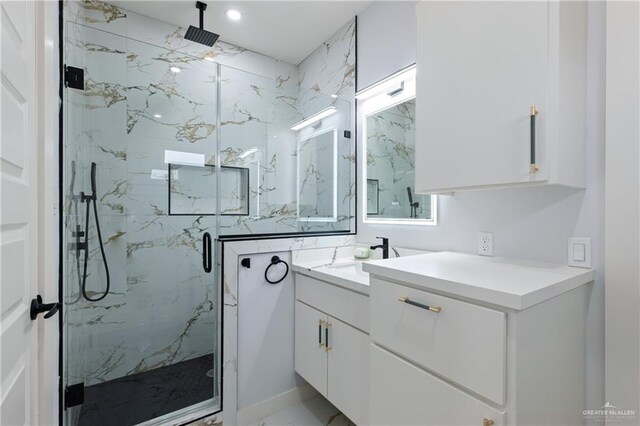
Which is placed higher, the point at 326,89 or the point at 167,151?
the point at 326,89

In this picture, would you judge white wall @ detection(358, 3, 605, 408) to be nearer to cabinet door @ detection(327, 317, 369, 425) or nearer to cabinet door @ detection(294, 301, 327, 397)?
cabinet door @ detection(327, 317, 369, 425)

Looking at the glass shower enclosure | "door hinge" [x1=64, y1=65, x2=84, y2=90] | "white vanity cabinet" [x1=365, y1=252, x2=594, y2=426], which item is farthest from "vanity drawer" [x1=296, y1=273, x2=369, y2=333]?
"door hinge" [x1=64, y1=65, x2=84, y2=90]

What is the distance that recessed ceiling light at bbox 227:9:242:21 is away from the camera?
2.21 meters

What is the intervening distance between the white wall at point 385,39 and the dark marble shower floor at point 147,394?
2.29 m

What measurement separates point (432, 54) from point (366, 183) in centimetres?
105

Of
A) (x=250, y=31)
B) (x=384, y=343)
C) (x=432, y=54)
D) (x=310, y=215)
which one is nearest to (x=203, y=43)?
(x=250, y=31)

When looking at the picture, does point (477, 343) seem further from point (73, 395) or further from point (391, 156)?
point (73, 395)

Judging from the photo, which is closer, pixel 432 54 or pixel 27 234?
pixel 27 234

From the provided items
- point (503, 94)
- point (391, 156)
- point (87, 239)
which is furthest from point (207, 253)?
point (503, 94)

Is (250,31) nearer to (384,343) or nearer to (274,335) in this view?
(274,335)

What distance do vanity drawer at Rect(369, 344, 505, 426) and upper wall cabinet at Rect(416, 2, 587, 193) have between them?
29.8 inches

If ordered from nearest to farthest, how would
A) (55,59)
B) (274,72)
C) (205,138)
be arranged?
(55,59), (205,138), (274,72)

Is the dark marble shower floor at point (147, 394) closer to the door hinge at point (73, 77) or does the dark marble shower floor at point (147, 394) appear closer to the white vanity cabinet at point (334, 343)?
the white vanity cabinet at point (334, 343)

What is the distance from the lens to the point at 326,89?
8.59ft
